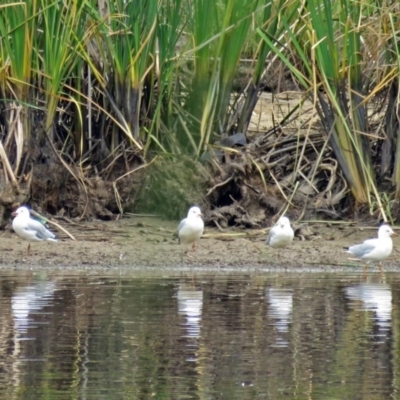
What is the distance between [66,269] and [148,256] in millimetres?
855

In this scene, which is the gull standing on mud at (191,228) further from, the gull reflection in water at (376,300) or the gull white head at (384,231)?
the gull reflection in water at (376,300)

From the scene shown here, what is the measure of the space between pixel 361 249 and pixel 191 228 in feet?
5.05

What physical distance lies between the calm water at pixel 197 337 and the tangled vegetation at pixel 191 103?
83.2 inches

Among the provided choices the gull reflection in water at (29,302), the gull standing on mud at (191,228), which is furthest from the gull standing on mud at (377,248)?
the gull reflection in water at (29,302)

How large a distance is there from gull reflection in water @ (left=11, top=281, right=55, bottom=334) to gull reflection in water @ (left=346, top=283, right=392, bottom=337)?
2.16 metres

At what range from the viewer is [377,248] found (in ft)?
38.1

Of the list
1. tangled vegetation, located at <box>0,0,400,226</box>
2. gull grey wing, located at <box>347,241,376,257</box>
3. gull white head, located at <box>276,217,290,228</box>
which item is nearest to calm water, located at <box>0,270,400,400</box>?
gull grey wing, located at <box>347,241,376,257</box>

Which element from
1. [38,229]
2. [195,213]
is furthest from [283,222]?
[38,229]

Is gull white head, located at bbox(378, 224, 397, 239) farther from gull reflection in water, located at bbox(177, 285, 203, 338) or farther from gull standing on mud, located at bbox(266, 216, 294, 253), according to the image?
gull reflection in water, located at bbox(177, 285, 203, 338)

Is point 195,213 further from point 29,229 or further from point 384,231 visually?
point 384,231

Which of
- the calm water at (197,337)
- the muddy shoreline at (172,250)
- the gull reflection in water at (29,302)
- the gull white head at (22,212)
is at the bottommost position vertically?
the calm water at (197,337)

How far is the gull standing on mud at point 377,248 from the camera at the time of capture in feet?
38.1

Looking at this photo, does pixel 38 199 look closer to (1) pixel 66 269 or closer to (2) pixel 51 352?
(1) pixel 66 269

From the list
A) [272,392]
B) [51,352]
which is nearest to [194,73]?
[51,352]
